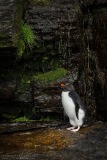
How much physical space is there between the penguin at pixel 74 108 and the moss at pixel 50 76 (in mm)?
1191

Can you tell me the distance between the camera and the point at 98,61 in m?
11.4

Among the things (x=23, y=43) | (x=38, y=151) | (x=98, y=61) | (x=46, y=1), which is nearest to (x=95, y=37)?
(x=98, y=61)

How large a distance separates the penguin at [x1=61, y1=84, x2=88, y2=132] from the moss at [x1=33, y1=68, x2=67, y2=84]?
119 centimetres

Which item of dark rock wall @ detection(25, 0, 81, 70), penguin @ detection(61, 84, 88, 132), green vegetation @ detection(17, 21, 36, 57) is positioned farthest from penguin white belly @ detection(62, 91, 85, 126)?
dark rock wall @ detection(25, 0, 81, 70)

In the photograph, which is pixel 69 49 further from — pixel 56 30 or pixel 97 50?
pixel 97 50

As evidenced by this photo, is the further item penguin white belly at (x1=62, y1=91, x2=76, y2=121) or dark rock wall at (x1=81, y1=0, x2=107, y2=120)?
dark rock wall at (x1=81, y1=0, x2=107, y2=120)

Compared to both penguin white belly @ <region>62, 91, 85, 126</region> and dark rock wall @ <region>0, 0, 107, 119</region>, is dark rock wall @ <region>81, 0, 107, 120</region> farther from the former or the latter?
penguin white belly @ <region>62, 91, 85, 126</region>

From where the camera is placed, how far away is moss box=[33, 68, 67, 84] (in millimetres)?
9873

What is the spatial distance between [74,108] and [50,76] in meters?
1.67

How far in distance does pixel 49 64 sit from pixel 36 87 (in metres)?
0.78

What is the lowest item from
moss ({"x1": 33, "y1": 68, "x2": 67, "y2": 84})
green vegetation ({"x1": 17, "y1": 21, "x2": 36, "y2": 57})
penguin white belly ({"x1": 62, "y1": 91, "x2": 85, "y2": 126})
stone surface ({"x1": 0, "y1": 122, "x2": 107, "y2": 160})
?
stone surface ({"x1": 0, "y1": 122, "x2": 107, "y2": 160})

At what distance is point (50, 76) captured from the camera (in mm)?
9914

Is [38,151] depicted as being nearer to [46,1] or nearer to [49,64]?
[49,64]

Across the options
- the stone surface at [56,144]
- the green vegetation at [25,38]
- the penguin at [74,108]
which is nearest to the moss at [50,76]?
the green vegetation at [25,38]
